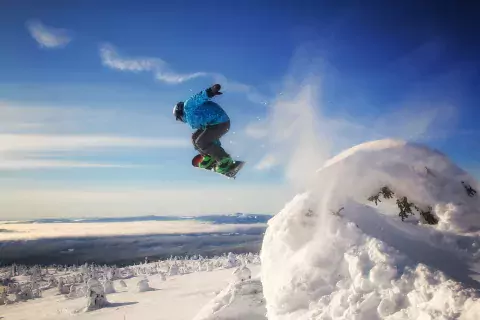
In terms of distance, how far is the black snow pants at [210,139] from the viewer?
8.48 m

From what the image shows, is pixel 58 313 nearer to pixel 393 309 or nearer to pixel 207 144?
pixel 207 144

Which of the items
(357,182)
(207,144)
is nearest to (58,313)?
(207,144)

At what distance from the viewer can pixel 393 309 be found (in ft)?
15.4

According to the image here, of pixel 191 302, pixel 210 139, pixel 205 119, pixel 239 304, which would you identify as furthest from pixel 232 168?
pixel 191 302

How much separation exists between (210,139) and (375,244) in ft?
14.8

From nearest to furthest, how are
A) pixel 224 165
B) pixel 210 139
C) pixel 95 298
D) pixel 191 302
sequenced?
1. pixel 210 139
2. pixel 224 165
3. pixel 191 302
4. pixel 95 298

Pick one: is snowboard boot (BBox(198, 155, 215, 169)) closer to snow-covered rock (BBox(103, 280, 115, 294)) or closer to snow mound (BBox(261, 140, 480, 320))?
snow mound (BBox(261, 140, 480, 320))

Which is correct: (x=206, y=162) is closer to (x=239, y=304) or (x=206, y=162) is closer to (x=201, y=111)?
(x=201, y=111)

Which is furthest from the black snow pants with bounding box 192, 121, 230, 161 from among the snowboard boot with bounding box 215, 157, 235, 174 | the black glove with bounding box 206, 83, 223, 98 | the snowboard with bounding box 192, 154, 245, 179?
the black glove with bounding box 206, 83, 223, 98

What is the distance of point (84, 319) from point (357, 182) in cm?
2335

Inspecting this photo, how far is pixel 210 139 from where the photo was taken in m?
8.55

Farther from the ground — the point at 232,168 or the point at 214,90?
the point at 214,90

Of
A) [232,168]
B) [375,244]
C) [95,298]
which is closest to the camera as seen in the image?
[375,244]

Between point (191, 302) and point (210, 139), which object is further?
point (191, 302)
